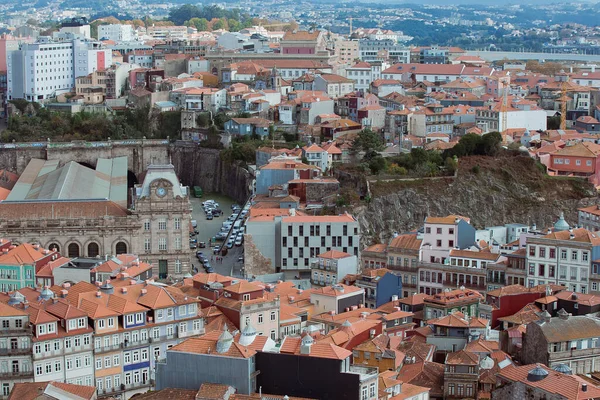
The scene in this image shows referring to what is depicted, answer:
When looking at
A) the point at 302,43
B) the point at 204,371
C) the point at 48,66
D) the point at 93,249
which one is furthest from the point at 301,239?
the point at 302,43

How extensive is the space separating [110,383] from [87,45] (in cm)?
6417

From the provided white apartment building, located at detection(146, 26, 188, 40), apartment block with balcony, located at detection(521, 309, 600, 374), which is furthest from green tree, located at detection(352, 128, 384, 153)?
white apartment building, located at detection(146, 26, 188, 40)

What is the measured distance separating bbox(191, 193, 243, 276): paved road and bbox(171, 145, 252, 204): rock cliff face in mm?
822

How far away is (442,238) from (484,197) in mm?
16322

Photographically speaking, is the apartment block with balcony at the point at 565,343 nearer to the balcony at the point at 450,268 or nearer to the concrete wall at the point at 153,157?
the balcony at the point at 450,268

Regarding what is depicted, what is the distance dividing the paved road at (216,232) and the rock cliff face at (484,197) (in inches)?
287

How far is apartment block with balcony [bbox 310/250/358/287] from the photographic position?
51.6 metres

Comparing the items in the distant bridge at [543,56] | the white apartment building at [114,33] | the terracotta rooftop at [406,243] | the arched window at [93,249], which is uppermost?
the white apartment building at [114,33]

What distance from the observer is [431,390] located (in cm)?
3753

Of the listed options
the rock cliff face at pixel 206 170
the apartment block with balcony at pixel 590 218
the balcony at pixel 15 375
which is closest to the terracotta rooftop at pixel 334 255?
the apartment block with balcony at pixel 590 218

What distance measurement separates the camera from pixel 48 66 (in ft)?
314

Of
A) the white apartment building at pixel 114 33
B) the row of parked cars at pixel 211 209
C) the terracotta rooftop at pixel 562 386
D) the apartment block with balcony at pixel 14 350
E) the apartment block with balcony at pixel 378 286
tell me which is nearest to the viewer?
the terracotta rooftop at pixel 562 386

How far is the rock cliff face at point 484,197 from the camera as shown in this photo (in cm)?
6569

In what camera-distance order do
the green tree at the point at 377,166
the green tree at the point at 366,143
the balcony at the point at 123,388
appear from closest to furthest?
1. the balcony at the point at 123,388
2. the green tree at the point at 377,166
3. the green tree at the point at 366,143
